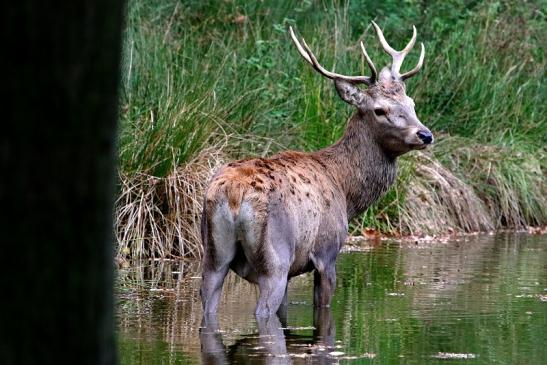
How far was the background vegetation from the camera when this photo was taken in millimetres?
12695

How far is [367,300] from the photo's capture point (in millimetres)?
10016

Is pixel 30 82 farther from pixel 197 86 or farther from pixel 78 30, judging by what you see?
pixel 197 86

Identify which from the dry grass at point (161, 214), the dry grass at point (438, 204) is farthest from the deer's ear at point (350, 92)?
A: the dry grass at point (438, 204)

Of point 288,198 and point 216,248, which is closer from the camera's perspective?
point 216,248

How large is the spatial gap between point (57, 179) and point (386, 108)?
7.04 m

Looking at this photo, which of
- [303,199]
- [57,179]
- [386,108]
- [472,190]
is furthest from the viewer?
[472,190]

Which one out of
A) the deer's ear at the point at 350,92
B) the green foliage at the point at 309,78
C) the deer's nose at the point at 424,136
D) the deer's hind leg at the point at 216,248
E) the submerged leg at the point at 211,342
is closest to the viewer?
the submerged leg at the point at 211,342

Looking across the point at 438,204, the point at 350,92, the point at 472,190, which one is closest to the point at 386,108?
the point at 350,92

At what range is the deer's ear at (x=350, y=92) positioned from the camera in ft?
33.4

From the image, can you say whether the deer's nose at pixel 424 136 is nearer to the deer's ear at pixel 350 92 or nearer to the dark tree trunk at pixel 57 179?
the deer's ear at pixel 350 92

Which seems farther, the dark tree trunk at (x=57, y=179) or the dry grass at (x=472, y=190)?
the dry grass at (x=472, y=190)

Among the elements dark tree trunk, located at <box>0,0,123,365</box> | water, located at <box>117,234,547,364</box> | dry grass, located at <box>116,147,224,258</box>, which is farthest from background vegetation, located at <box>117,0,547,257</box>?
dark tree trunk, located at <box>0,0,123,365</box>

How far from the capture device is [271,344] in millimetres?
7812

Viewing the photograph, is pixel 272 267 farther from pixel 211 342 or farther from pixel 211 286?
pixel 211 342
